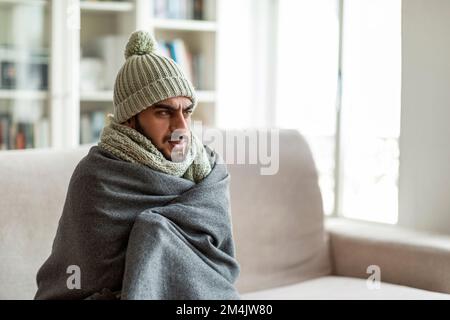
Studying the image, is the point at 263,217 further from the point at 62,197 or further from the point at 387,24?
the point at 387,24

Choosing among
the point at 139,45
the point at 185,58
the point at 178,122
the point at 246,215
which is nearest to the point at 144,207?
the point at 178,122

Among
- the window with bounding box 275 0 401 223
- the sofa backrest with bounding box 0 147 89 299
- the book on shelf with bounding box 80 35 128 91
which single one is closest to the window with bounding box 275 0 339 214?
the window with bounding box 275 0 401 223

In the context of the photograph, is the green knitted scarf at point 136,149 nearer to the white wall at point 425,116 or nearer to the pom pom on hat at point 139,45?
the pom pom on hat at point 139,45

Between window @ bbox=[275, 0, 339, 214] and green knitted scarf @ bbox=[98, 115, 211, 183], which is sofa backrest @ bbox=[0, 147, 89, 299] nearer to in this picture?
green knitted scarf @ bbox=[98, 115, 211, 183]

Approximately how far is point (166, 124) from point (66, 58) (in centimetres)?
189

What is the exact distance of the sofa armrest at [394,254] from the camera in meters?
2.37

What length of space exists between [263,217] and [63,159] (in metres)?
0.71

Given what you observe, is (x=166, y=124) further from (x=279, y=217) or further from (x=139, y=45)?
(x=279, y=217)

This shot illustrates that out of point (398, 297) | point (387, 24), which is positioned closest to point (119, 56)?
point (387, 24)

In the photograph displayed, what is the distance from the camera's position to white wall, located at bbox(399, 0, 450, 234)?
2694mm

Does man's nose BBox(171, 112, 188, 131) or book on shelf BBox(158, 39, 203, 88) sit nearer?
man's nose BBox(171, 112, 188, 131)

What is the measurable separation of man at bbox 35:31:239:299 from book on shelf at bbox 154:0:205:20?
6.54 ft

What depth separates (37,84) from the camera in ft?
11.6

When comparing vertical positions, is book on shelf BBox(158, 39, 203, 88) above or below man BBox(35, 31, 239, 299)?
above
